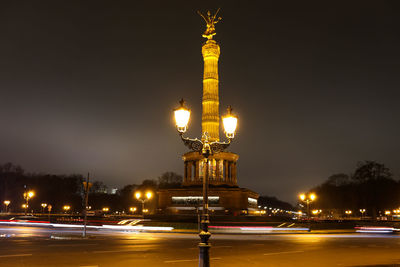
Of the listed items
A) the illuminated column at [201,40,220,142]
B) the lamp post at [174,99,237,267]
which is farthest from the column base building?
the lamp post at [174,99,237,267]

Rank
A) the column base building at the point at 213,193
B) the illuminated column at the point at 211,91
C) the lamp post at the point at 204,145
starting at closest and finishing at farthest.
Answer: the lamp post at the point at 204,145
the column base building at the point at 213,193
the illuminated column at the point at 211,91

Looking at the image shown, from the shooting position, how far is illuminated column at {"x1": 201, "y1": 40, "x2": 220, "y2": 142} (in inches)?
2216

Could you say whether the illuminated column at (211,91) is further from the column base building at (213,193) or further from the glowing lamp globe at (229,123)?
the glowing lamp globe at (229,123)

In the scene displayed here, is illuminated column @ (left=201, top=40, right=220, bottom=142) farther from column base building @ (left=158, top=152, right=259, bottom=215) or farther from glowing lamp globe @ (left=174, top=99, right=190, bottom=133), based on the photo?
glowing lamp globe @ (left=174, top=99, right=190, bottom=133)

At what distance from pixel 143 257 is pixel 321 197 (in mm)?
104366

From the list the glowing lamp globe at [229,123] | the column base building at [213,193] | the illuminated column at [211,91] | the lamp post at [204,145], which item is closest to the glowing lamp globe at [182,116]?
the lamp post at [204,145]

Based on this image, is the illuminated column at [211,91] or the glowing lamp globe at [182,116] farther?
the illuminated column at [211,91]

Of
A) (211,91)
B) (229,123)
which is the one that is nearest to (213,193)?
(211,91)

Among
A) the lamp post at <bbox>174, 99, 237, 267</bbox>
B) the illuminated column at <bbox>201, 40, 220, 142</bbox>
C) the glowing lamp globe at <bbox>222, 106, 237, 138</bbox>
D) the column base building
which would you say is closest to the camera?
the lamp post at <bbox>174, 99, 237, 267</bbox>

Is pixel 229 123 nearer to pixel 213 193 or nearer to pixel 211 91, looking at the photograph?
pixel 213 193

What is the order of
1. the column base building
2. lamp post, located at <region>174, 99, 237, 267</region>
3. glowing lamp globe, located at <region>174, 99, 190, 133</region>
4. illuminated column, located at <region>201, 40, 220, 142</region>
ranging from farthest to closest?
illuminated column, located at <region>201, 40, 220, 142</region>
the column base building
glowing lamp globe, located at <region>174, 99, 190, 133</region>
lamp post, located at <region>174, 99, 237, 267</region>

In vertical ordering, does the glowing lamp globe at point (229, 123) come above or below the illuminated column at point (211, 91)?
below

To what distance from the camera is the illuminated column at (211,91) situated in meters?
56.3

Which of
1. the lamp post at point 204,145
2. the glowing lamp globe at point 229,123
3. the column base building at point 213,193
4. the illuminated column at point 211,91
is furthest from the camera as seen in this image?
the illuminated column at point 211,91
